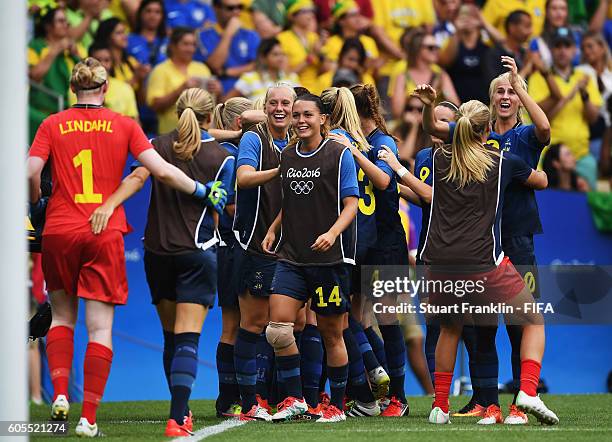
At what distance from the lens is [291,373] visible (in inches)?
332

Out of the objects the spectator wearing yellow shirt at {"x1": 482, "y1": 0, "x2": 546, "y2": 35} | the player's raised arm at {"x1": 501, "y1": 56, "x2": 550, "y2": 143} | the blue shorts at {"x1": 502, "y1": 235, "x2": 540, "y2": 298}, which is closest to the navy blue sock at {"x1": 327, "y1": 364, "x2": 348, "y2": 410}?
the blue shorts at {"x1": 502, "y1": 235, "x2": 540, "y2": 298}

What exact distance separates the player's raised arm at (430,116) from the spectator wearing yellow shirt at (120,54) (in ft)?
18.8

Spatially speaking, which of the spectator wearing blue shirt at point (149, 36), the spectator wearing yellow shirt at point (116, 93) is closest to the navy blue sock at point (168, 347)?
the spectator wearing yellow shirt at point (116, 93)

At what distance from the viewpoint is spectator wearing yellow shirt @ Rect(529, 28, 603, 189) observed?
1520 centimetres

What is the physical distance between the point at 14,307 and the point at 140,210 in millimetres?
7331

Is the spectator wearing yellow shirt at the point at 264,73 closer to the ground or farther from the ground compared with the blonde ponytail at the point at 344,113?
farther from the ground

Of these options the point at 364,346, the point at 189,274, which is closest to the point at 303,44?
the point at 364,346

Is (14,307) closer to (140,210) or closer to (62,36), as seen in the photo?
(140,210)

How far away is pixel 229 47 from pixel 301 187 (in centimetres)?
695

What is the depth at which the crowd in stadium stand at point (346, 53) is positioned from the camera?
13648 mm

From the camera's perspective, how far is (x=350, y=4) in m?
15.8

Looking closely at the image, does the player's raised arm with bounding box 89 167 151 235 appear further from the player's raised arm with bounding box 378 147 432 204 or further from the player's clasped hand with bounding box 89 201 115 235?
the player's raised arm with bounding box 378 147 432 204

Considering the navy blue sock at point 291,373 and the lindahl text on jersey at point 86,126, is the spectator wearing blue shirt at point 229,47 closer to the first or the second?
the navy blue sock at point 291,373

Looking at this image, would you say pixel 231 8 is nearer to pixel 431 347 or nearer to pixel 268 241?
pixel 431 347
